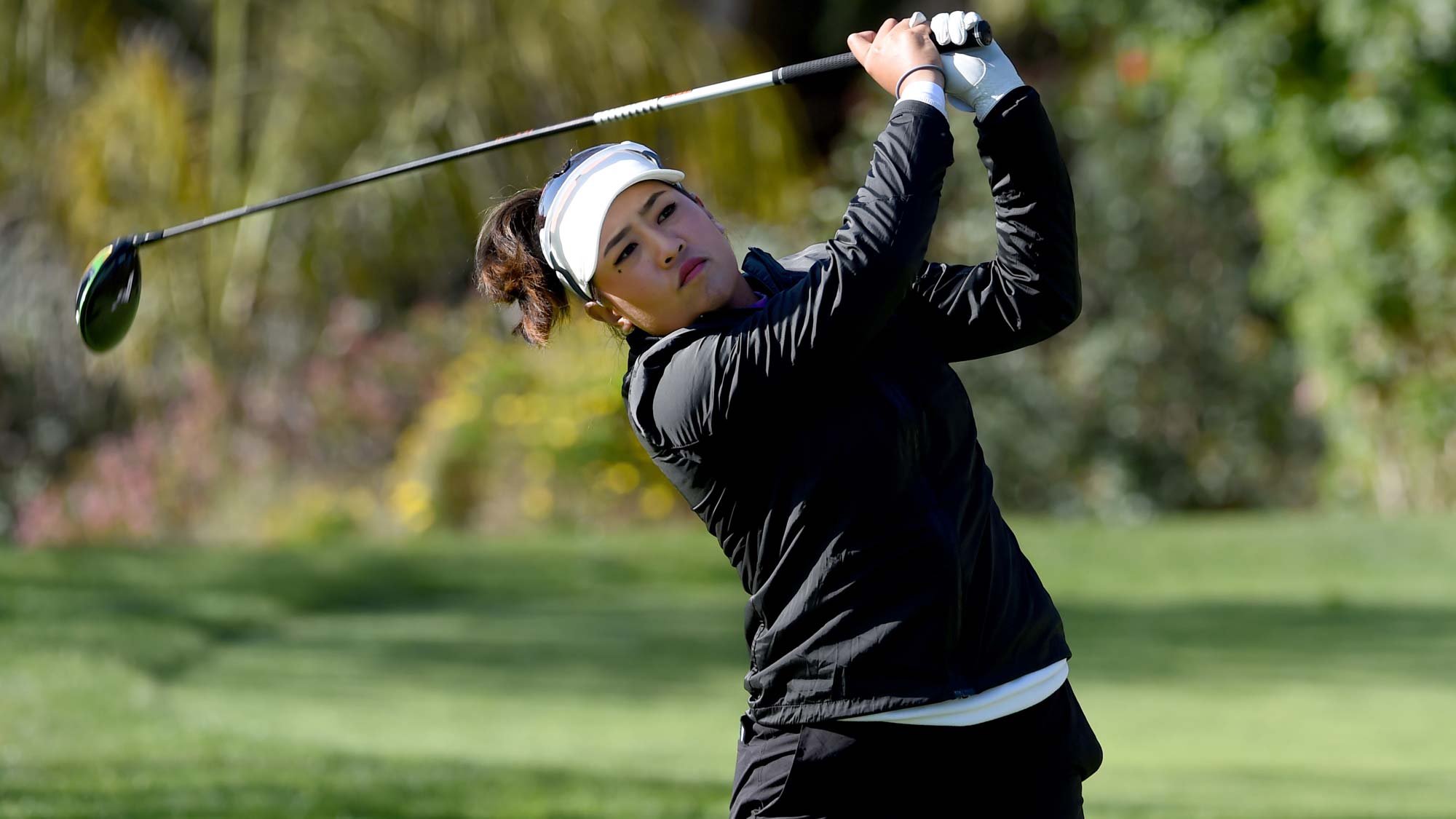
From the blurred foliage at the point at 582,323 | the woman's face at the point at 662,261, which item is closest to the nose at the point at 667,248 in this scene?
the woman's face at the point at 662,261

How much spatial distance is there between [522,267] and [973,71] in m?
0.74

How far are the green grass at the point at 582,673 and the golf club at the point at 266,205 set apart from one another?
1879 mm

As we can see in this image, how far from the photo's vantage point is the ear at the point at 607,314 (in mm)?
2498

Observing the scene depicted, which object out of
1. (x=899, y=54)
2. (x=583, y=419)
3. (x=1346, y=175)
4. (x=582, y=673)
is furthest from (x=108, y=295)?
(x=1346, y=175)

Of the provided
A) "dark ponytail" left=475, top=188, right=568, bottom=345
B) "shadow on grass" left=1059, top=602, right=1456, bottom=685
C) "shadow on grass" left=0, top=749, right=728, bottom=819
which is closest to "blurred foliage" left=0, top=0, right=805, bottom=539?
"shadow on grass" left=1059, top=602, right=1456, bottom=685

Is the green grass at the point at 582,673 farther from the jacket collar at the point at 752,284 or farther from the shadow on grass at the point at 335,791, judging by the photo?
the jacket collar at the point at 752,284

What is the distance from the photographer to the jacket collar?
7.86 feet

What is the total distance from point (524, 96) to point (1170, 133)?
5.50 metres

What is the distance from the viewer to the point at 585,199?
236cm

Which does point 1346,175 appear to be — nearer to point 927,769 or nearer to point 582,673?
point 582,673

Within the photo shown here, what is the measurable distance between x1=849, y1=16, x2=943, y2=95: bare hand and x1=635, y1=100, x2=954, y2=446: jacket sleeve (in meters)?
0.11

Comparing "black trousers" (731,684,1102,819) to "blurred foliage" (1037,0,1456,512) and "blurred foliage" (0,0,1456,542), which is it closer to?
"blurred foliage" (0,0,1456,542)

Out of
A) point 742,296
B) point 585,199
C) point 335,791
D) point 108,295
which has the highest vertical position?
point 108,295

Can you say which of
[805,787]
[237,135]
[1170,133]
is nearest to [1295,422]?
[1170,133]
